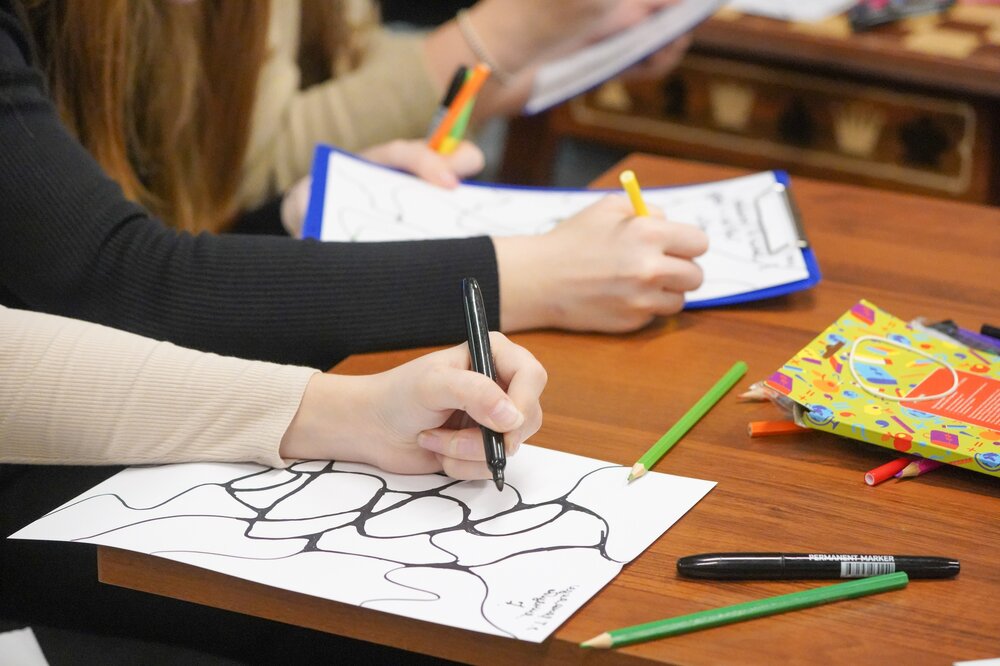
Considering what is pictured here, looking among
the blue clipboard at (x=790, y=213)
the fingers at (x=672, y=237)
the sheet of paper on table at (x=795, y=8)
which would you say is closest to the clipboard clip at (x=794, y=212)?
the blue clipboard at (x=790, y=213)

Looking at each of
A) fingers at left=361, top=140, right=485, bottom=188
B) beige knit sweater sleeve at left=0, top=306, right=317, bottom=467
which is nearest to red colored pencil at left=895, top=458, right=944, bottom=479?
beige knit sweater sleeve at left=0, top=306, right=317, bottom=467

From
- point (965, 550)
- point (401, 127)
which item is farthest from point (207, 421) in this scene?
point (401, 127)

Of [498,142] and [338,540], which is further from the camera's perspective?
[498,142]

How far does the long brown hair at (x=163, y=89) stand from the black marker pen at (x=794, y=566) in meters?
0.66

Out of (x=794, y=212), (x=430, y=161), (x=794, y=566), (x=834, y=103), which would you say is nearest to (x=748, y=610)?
(x=794, y=566)

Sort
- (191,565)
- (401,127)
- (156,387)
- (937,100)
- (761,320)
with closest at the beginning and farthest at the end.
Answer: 1. (191,565)
2. (156,387)
3. (761,320)
4. (401,127)
5. (937,100)

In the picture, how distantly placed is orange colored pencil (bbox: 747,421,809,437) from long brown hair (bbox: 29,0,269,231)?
0.61m

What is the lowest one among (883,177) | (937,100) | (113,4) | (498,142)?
(498,142)

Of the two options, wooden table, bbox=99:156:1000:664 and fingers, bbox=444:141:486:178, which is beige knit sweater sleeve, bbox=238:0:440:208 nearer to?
fingers, bbox=444:141:486:178

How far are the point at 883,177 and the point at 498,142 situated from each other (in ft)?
4.46

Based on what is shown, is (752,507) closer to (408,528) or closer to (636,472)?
(636,472)

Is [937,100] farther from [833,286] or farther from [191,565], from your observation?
[191,565]

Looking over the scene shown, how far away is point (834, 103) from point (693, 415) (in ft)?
3.05

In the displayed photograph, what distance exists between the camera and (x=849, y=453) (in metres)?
0.61
